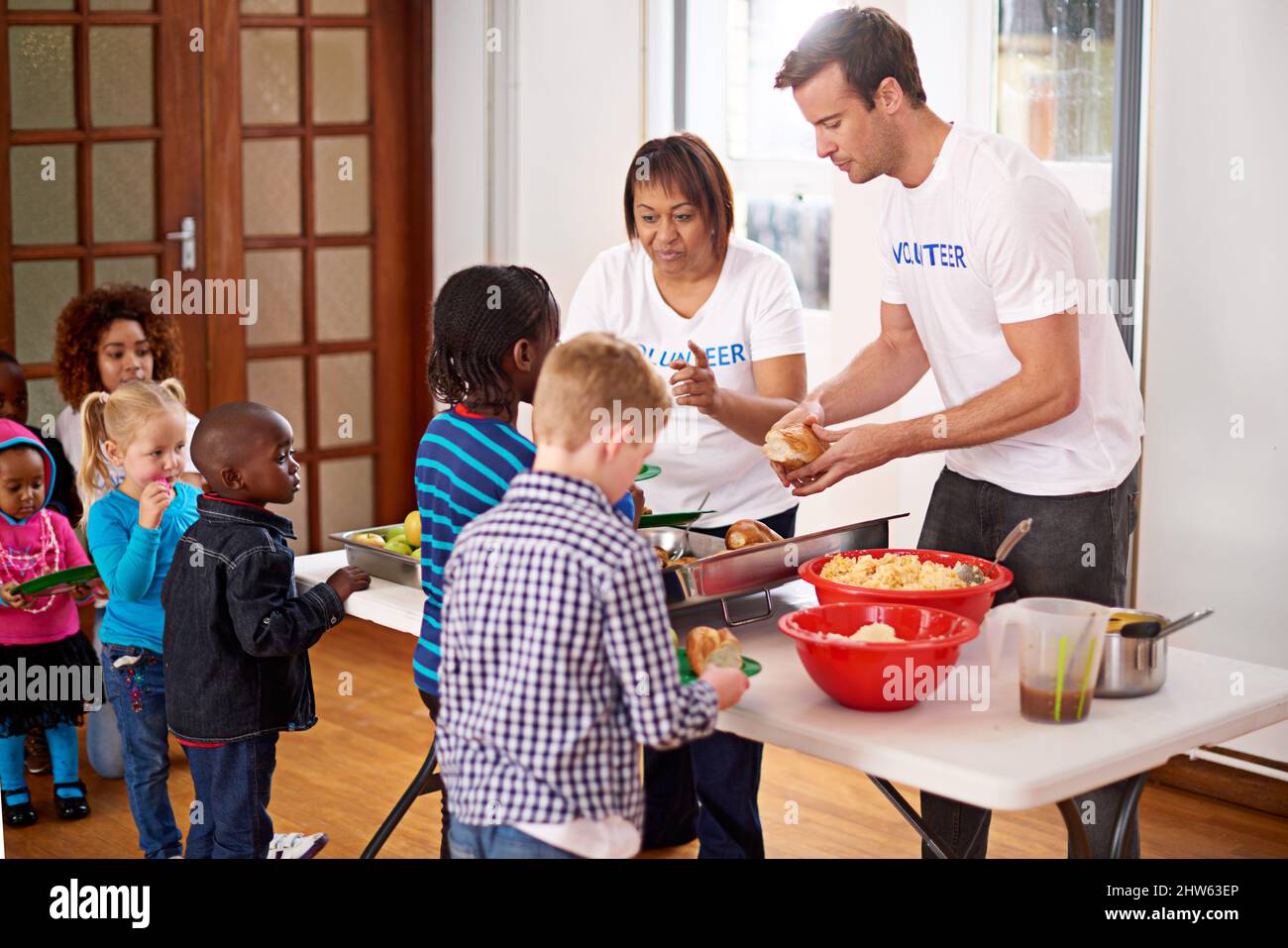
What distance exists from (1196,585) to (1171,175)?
3.16 feet

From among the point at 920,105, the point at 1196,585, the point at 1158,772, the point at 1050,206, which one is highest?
the point at 920,105

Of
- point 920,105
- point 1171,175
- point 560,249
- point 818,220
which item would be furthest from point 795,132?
point 920,105

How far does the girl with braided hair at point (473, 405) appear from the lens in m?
2.18

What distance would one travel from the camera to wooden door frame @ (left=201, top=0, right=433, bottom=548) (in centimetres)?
519

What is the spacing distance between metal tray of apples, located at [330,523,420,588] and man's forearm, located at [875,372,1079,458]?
0.82 meters

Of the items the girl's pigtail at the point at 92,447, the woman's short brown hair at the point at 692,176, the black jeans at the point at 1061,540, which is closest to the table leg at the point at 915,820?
the black jeans at the point at 1061,540

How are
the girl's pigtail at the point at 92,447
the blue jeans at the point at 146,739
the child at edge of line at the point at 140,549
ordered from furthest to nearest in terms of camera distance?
the girl's pigtail at the point at 92,447
the blue jeans at the point at 146,739
the child at edge of line at the point at 140,549

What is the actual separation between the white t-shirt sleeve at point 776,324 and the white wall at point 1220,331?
115 cm

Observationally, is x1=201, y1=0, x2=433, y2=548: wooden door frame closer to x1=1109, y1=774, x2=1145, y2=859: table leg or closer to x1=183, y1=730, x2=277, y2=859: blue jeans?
x1=183, y1=730, x2=277, y2=859: blue jeans

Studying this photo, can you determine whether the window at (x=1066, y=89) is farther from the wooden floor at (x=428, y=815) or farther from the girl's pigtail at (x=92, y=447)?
the girl's pigtail at (x=92, y=447)

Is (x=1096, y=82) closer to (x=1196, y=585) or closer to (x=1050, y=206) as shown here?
(x=1196, y=585)

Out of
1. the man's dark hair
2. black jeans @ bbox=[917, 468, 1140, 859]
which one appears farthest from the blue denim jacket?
black jeans @ bbox=[917, 468, 1140, 859]

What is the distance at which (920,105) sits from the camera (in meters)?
2.54

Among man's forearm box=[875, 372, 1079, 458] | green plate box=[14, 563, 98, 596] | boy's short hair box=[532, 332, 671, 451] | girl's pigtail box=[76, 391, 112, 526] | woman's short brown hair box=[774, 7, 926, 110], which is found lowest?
green plate box=[14, 563, 98, 596]
